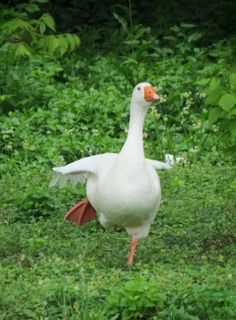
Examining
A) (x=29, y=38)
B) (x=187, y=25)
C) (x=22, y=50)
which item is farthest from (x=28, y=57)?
(x=187, y=25)

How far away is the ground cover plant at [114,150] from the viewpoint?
5.93m

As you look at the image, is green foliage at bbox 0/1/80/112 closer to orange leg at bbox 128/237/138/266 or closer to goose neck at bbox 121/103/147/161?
goose neck at bbox 121/103/147/161

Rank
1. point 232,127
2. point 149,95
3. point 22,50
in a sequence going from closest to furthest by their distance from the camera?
point 232,127 < point 149,95 < point 22,50

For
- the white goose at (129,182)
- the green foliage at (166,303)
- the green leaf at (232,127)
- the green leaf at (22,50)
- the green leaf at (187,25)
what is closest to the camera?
the green foliage at (166,303)

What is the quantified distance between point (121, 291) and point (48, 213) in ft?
8.20

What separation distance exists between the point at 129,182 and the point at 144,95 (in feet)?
2.03

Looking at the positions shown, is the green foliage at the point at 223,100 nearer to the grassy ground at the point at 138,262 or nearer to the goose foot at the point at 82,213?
the grassy ground at the point at 138,262

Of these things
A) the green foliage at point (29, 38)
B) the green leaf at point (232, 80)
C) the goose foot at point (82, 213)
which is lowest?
the green foliage at point (29, 38)

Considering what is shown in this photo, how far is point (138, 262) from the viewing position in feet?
22.6

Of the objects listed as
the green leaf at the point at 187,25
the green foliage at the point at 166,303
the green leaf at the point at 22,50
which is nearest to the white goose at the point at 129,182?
the green foliage at the point at 166,303

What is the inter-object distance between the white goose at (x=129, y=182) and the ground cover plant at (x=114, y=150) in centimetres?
26

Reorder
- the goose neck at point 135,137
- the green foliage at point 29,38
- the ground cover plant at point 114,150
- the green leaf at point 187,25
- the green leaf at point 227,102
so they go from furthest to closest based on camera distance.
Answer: the green leaf at point 187,25 < the green foliage at point 29,38 < the goose neck at point 135,137 < the green leaf at point 227,102 < the ground cover plant at point 114,150

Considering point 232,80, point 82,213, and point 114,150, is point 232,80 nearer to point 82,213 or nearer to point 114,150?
point 82,213

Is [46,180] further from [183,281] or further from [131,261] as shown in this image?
[183,281]
